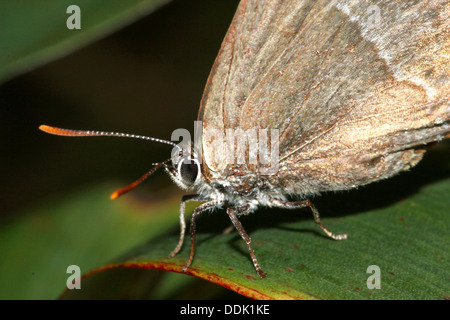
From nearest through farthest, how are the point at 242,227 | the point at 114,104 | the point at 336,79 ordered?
the point at 336,79
the point at 242,227
the point at 114,104

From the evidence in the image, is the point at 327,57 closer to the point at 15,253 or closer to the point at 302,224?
the point at 302,224

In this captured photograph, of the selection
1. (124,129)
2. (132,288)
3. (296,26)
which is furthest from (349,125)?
(124,129)

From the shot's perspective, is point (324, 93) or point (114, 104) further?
point (114, 104)

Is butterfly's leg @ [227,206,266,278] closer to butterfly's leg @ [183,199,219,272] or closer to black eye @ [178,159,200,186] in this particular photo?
butterfly's leg @ [183,199,219,272]

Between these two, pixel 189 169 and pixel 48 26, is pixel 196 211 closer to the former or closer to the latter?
pixel 189 169

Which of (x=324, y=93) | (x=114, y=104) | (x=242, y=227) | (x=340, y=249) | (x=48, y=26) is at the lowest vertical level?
(x=340, y=249)

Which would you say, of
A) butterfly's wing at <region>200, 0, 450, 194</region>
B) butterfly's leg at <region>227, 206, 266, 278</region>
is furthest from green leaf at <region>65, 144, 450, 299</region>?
butterfly's wing at <region>200, 0, 450, 194</region>

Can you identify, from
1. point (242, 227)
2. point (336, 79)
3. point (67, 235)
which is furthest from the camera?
point (67, 235)

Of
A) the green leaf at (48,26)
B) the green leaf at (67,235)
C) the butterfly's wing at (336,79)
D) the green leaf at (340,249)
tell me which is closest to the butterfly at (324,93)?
the butterfly's wing at (336,79)

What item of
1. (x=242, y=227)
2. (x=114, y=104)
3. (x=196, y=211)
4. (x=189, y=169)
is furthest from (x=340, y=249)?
(x=114, y=104)
